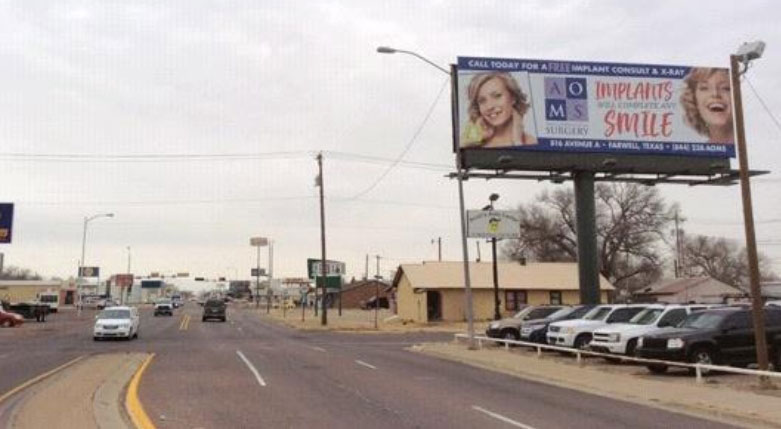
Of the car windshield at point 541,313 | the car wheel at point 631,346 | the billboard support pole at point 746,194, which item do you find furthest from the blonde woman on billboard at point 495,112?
the billboard support pole at point 746,194

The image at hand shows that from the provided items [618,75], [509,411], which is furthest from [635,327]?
[618,75]

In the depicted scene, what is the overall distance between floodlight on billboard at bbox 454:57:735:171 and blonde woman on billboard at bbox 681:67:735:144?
0.05 meters

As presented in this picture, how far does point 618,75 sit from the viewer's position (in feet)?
131

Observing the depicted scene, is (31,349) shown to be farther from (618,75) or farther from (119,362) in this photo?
(618,75)

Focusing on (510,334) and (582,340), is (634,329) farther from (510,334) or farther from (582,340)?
(510,334)

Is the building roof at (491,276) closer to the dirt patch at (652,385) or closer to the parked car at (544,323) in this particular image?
the parked car at (544,323)

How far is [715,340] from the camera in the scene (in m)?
20.5

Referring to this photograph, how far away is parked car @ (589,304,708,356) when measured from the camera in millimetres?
22984

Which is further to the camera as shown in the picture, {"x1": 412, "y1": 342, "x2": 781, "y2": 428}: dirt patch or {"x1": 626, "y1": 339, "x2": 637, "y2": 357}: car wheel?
{"x1": 626, "y1": 339, "x2": 637, "y2": 357}: car wheel

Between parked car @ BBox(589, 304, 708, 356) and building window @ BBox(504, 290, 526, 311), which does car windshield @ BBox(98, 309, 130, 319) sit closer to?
parked car @ BBox(589, 304, 708, 356)

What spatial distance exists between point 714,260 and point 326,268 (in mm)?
66893

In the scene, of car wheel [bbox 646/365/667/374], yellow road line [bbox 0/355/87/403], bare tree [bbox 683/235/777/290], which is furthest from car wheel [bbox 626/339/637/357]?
bare tree [bbox 683/235/777/290]

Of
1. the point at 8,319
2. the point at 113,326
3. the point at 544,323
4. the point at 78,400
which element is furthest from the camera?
the point at 8,319

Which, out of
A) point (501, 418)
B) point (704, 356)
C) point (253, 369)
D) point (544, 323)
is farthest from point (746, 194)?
point (544, 323)
